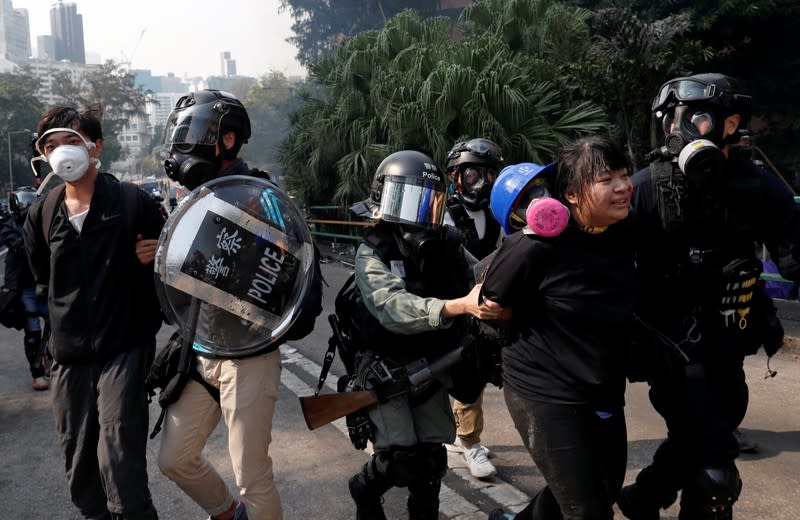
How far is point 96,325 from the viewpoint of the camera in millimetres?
3096

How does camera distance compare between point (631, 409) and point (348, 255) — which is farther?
point (348, 255)

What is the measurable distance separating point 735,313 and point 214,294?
2.01 m

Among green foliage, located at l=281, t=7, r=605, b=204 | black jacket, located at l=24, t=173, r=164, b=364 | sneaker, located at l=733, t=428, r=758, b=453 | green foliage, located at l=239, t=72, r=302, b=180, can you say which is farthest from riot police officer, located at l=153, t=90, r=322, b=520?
green foliage, located at l=239, t=72, r=302, b=180

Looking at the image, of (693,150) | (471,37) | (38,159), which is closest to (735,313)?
(693,150)

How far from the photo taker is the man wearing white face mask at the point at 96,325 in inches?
120

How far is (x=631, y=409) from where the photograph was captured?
5289mm

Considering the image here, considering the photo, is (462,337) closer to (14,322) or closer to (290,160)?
(14,322)

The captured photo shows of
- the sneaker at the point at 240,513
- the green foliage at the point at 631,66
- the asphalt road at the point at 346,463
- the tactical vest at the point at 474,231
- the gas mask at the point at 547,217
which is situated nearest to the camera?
the gas mask at the point at 547,217

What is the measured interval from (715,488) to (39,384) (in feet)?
18.0

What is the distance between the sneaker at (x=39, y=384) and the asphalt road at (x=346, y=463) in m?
0.17

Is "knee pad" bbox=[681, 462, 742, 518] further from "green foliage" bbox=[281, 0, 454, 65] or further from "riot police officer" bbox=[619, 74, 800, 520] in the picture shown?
"green foliage" bbox=[281, 0, 454, 65]

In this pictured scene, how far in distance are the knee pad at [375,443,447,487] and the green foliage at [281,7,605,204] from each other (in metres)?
8.15

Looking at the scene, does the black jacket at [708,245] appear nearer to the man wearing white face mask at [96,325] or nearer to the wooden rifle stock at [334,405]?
the wooden rifle stock at [334,405]

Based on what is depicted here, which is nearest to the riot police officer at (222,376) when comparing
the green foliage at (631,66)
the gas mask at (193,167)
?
the gas mask at (193,167)
